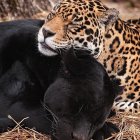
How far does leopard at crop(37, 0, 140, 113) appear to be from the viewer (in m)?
5.46

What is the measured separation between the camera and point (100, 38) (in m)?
5.82

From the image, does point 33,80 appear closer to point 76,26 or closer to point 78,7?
point 76,26

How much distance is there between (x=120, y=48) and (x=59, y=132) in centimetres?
203

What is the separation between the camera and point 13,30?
5523mm

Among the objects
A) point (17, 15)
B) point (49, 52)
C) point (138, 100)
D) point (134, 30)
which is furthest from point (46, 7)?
point (49, 52)

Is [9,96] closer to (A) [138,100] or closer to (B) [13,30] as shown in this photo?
(B) [13,30]

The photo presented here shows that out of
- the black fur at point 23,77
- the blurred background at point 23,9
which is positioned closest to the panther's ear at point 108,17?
the black fur at point 23,77

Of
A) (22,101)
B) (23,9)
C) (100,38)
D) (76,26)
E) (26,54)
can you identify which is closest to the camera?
(22,101)

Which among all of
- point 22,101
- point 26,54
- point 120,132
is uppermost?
point 26,54

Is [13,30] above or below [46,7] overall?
above

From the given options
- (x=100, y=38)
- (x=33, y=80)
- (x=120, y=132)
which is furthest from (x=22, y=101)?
(x=100, y=38)

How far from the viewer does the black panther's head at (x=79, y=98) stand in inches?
178

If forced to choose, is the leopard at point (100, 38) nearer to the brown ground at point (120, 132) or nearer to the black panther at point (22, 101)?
the brown ground at point (120, 132)

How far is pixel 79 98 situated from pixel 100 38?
4.53 feet
